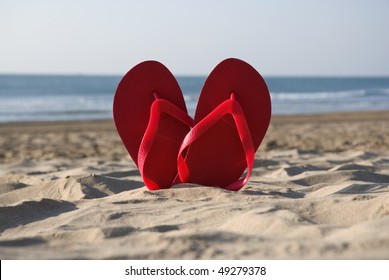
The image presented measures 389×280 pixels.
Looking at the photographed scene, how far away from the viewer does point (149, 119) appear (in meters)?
3.01

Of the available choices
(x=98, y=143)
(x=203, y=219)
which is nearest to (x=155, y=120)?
(x=203, y=219)

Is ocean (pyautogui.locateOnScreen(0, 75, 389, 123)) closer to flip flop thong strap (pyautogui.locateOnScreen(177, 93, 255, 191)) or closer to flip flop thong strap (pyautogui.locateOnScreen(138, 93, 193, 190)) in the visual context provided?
flip flop thong strap (pyautogui.locateOnScreen(138, 93, 193, 190))

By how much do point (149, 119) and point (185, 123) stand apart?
0.21 m

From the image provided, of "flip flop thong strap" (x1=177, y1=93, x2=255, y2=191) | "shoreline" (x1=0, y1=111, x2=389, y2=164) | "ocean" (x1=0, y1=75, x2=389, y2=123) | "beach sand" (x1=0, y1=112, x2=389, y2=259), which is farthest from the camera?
"ocean" (x1=0, y1=75, x2=389, y2=123)

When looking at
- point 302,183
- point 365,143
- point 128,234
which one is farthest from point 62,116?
point 128,234

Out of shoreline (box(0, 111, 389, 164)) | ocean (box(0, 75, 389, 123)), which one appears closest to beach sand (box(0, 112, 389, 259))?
shoreline (box(0, 111, 389, 164))

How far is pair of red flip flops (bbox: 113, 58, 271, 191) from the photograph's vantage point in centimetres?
291

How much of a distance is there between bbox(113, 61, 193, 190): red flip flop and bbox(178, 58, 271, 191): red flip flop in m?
0.09

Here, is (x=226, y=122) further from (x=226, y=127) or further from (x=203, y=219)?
(x=203, y=219)

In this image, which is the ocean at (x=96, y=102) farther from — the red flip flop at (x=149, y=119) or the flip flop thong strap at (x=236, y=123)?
the flip flop thong strap at (x=236, y=123)

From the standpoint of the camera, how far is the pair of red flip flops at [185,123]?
115 inches

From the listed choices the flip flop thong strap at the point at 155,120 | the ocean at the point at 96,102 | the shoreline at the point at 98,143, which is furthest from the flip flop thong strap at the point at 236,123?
the ocean at the point at 96,102
